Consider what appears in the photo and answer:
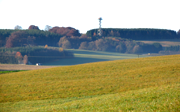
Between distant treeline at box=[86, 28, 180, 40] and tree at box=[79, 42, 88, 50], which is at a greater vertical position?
distant treeline at box=[86, 28, 180, 40]

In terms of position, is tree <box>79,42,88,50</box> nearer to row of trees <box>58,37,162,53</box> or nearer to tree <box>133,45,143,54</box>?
row of trees <box>58,37,162,53</box>

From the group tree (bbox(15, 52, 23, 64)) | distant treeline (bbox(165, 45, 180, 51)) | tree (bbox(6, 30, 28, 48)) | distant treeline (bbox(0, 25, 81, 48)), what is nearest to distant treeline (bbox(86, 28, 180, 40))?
distant treeline (bbox(165, 45, 180, 51))

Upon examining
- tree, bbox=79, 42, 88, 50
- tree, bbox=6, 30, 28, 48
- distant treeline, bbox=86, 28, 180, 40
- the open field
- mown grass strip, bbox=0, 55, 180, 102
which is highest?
distant treeline, bbox=86, 28, 180, 40

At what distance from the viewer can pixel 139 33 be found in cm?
14012

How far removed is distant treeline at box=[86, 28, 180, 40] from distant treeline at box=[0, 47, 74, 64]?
5725cm

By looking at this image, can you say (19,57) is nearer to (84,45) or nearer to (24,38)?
(24,38)

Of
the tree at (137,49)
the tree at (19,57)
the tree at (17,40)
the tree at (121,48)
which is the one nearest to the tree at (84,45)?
the tree at (121,48)

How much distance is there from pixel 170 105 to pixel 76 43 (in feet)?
344

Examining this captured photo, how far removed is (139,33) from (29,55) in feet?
282

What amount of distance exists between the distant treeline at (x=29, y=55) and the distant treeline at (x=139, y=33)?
57251 mm

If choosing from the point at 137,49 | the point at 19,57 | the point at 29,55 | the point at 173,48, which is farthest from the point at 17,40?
the point at 173,48

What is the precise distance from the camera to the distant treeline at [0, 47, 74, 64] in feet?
223

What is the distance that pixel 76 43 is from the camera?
11175 centimetres

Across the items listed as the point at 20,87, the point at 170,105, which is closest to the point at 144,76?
the point at 20,87
